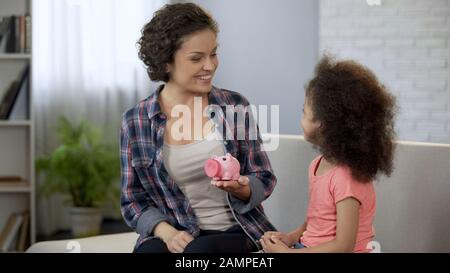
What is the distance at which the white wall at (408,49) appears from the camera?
2.54 m

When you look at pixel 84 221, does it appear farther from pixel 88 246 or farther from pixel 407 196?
pixel 407 196

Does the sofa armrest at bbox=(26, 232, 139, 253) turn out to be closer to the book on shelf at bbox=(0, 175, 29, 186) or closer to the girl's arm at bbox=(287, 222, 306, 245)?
the girl's arm at bbox=(287, 222, 306, 245)

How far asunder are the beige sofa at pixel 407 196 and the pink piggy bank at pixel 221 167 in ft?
1.17

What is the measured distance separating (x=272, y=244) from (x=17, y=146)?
176 centimetres

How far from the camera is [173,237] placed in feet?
2.72

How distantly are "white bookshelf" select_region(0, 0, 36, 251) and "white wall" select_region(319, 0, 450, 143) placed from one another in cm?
102

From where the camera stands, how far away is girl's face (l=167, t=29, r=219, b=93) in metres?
0.82

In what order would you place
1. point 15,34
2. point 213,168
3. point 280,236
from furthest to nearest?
point 15,34, point 280,236, point 213,168

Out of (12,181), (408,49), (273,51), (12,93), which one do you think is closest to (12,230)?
(12,181)

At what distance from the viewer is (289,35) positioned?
109 inches

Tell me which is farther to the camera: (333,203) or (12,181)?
(12,181)

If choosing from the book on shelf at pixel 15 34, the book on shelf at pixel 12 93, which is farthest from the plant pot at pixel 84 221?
the book on shelf at pixel 15 34

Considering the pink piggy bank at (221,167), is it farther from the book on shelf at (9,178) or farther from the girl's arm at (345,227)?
the book on shelf at (9,178)

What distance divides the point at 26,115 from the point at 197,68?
1.67 meters
